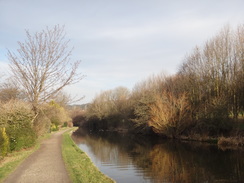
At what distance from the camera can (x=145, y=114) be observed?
38.4 m

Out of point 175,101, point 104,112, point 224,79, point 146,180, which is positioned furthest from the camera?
point 104,112

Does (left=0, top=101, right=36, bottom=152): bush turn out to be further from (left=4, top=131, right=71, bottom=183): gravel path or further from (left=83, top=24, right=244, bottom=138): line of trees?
(left=83, top=24, right=244, bottom=138): line of trees

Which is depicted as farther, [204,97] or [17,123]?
[204,97]

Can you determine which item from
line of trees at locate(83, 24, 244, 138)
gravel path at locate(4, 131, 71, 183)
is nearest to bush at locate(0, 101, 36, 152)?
gravel path at locate(4, 131, 71, 183)

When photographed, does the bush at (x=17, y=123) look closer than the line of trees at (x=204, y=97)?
Yes

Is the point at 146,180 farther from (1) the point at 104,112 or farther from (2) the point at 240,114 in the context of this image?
(1) the point at 104,112

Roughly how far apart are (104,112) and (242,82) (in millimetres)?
42251

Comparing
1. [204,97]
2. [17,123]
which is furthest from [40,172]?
[204,97]

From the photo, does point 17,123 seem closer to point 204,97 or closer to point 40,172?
point 40,172

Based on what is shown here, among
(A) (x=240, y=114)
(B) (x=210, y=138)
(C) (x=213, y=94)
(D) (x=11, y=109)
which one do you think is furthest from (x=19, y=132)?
Answer: (A) (x=240, y=114)

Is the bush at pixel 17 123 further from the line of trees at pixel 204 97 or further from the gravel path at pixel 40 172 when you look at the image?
the line of trees at pixel 204 97

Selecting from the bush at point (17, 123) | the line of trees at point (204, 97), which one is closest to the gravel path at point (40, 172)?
the bush at point (17, 123)

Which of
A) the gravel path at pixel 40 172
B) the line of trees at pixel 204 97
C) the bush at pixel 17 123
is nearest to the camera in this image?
the gravel path at pixel 40 172

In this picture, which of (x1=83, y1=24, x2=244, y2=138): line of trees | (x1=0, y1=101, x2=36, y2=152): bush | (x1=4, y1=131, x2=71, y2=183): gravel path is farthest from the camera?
(x1=83, y1=24, x2=244, y2=138): line of trees
